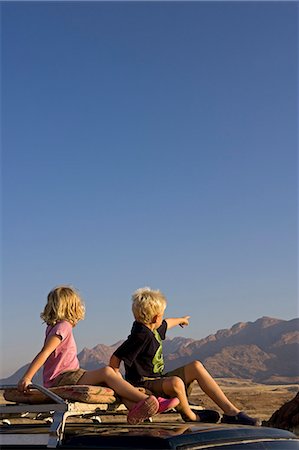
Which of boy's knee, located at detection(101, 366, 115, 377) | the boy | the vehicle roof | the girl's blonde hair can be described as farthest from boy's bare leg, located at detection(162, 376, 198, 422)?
the girl's blonde hair

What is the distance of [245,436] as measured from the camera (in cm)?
434

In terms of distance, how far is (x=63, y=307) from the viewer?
5.93 meters

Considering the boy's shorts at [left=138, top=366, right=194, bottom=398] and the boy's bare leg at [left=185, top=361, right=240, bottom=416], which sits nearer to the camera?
the boy's shorts at [left=138, top=366, right=194, bottom=398]

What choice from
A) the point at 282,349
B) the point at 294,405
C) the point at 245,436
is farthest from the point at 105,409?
the point at 282,349

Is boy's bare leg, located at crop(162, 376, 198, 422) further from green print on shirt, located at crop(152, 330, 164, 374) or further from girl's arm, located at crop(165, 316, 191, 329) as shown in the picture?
girl's arm, located at crop(165, 316, 191, 329)

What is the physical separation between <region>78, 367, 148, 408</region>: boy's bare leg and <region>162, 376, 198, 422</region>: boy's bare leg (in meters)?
0.26

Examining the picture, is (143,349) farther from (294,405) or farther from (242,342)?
(242,342)

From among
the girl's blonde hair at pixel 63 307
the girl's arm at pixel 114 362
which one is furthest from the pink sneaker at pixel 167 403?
the girl's blonde hair at pixel 63 307

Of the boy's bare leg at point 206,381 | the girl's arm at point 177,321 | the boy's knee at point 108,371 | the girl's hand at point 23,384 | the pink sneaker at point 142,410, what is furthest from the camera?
the girl's arm at point 177,321

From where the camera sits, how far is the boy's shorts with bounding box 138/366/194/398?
5656mm

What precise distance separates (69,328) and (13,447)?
1.52m

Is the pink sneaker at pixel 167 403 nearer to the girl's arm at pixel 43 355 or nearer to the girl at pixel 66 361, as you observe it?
the girl at pixel 66 361

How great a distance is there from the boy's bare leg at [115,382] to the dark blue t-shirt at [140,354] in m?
0.55

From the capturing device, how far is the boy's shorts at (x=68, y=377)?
561 cm
